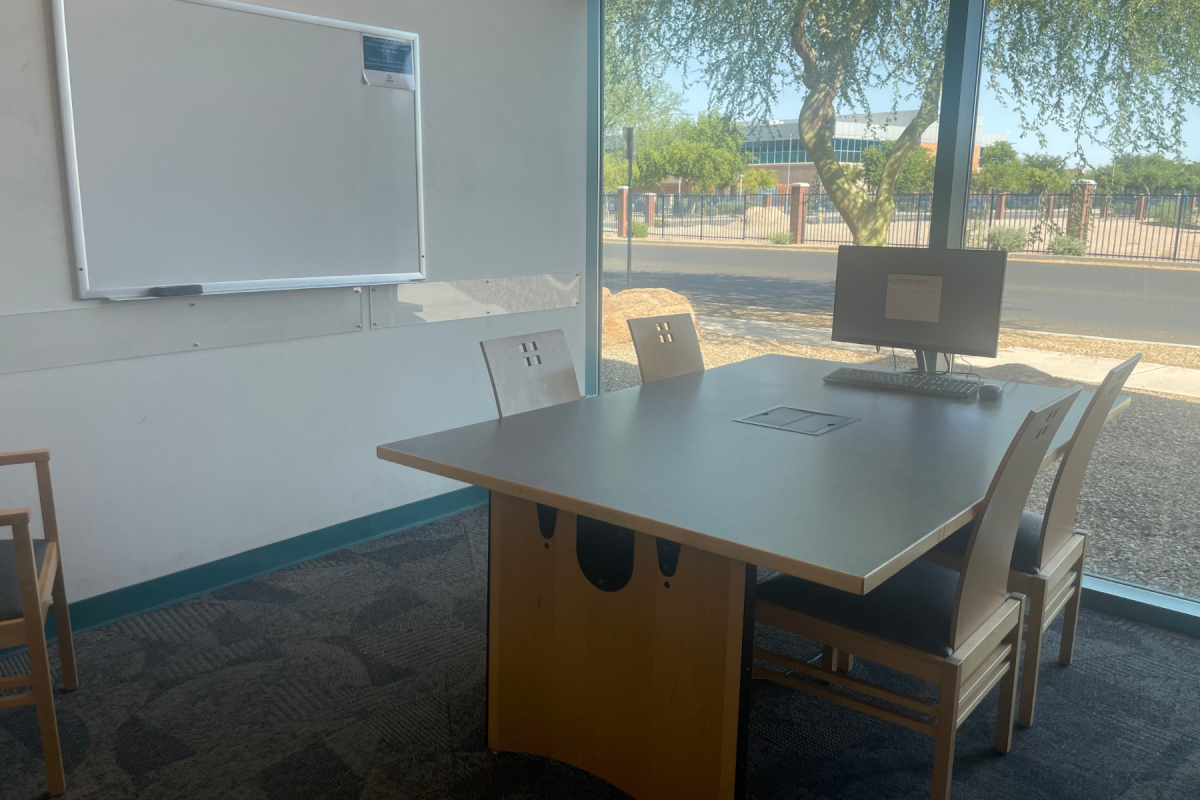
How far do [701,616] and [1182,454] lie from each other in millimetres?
2326

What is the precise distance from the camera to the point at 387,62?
349 cm

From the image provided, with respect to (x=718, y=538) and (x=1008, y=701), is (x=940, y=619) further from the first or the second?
(x=718, y=538)

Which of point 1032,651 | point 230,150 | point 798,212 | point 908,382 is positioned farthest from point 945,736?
point 230,150

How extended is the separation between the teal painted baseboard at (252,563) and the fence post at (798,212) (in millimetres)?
1984

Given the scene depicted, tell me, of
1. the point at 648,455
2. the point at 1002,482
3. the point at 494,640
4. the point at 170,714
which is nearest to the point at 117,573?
the point at 170,714

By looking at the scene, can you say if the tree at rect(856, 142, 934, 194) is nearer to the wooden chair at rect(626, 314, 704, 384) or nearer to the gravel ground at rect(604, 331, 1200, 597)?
the gravel ground at rect(604, 331, 1200, 597)

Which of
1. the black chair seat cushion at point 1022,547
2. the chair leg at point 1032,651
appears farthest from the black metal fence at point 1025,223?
the chair leg at point 1032,651

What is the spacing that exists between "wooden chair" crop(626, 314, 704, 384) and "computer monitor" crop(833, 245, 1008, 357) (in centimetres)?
57

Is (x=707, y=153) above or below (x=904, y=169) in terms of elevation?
above

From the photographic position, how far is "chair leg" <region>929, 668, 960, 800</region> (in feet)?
6.12

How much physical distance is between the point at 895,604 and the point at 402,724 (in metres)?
1.41

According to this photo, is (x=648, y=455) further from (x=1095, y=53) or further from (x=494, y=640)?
(x=1095, y=53)

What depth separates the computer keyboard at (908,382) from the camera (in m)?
2.92

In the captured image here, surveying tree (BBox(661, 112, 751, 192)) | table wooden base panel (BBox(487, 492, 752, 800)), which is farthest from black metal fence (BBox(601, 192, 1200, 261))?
table wooden base panel (BBox(487, 492, 752, 800))
